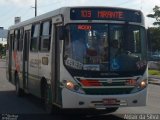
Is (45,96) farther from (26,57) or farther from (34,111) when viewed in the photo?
(26,57)

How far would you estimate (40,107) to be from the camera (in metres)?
15.7

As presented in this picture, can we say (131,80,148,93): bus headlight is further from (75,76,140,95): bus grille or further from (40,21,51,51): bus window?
(40,21,51,51): bus window

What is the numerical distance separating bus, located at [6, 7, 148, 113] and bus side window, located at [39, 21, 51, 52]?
2.37 ft

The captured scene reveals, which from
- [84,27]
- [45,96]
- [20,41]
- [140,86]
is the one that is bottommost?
[45,96]

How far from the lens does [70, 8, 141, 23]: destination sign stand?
12312 millimetres

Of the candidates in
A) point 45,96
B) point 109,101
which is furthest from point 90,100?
point 45,96

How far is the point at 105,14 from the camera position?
12.5 metres

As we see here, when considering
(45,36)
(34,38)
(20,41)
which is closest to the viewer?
(45,36)

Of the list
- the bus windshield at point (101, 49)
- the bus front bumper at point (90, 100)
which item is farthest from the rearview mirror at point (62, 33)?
the bus front bumper at point (90, 100)

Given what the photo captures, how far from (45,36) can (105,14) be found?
8.38 ft

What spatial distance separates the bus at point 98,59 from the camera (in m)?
12.0

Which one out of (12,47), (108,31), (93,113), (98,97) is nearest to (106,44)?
(108,31)

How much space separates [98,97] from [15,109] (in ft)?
12.8

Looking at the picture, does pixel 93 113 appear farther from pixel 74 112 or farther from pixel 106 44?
pixel 106 44
